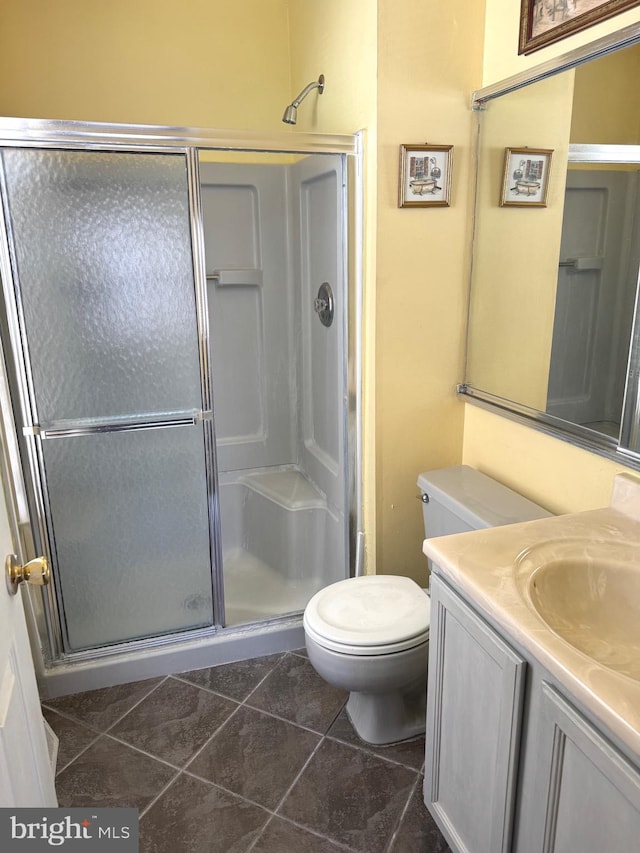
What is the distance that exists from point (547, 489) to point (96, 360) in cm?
144

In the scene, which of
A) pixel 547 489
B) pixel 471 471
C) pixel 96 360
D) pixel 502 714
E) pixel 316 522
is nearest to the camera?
pixel 502 714

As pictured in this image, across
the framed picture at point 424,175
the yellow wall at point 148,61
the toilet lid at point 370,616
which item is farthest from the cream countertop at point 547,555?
the yellow wall at point 148,61

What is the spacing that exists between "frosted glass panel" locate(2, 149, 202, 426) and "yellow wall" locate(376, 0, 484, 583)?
0.65 m

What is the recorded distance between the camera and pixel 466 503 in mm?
1848

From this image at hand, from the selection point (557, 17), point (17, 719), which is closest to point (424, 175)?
point (557, 17)

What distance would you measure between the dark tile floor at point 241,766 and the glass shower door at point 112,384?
0.88 ft

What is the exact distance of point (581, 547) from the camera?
1.33 m

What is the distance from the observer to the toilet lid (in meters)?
1.72

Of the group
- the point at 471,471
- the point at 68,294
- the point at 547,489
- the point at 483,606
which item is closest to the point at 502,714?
the point at 483,606

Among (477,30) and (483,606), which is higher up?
(477,30)

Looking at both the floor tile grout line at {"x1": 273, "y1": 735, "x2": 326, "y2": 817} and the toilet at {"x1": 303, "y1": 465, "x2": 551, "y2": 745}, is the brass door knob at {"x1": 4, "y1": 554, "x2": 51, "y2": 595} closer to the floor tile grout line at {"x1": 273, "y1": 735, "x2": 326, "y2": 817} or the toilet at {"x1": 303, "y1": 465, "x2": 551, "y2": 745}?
the toilet at {"x1": 303, "y1": 465, "x2": 551, "y2": 745}

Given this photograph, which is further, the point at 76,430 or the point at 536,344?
the point at 76,430

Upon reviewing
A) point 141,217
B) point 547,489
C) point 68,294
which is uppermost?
point 141,217

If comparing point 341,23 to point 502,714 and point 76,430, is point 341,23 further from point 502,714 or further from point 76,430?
point 502,714
